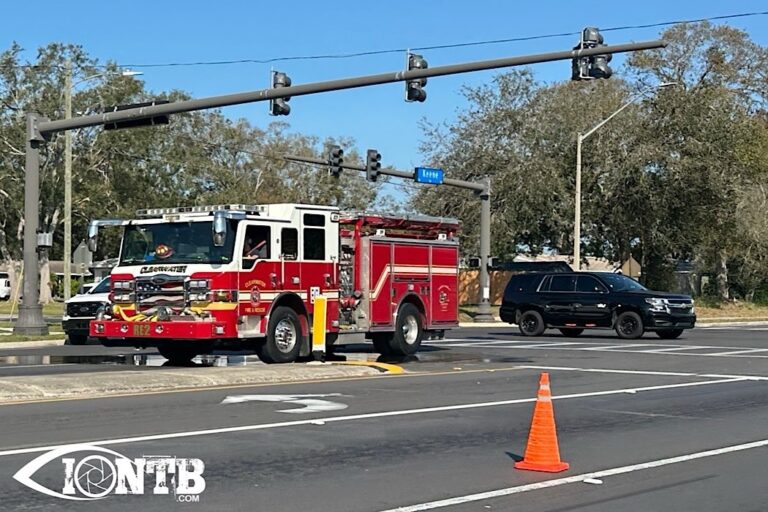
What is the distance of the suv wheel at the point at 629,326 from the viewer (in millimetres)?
30547

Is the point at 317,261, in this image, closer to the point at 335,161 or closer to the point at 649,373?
the point at 649,373

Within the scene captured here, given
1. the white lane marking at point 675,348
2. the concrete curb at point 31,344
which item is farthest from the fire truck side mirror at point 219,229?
the white lane marking at point 675,348

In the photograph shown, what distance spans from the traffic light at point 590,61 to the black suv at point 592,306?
1050 cm

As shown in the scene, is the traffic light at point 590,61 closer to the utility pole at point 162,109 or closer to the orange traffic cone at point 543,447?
the utility pole at point 162,109

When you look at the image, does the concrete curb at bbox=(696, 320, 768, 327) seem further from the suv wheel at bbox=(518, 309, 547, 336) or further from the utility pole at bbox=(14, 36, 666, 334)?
the utility pole at bbox=(14, 36, 666, 334)

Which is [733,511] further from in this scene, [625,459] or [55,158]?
[55,158]

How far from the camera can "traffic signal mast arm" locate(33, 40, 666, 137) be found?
854 inches

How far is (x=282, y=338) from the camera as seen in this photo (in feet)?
63.8

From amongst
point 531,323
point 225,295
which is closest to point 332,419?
point 225,295

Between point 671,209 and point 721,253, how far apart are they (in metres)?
8.84

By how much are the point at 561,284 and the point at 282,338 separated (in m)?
14.5

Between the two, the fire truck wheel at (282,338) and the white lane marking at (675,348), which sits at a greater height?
the fire truck wheel at (282,338)

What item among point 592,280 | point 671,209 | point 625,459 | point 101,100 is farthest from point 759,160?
point 625,459

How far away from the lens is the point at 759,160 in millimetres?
57719
